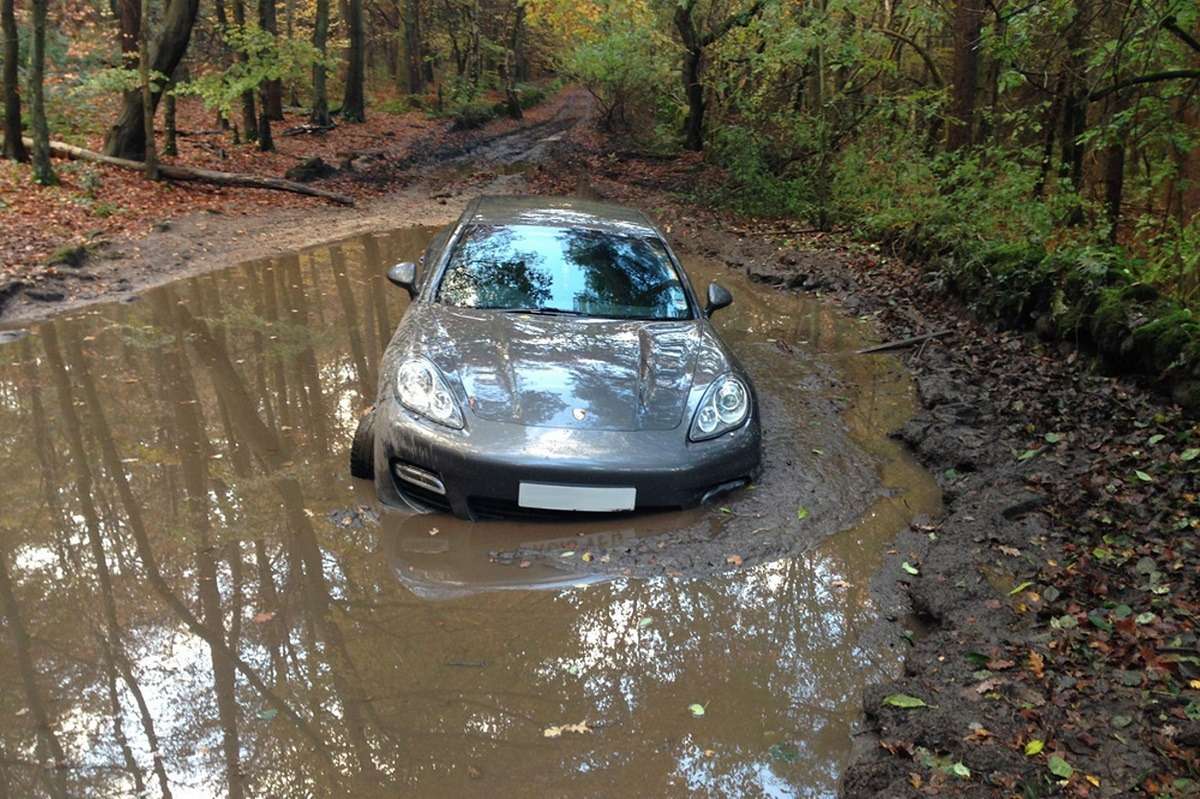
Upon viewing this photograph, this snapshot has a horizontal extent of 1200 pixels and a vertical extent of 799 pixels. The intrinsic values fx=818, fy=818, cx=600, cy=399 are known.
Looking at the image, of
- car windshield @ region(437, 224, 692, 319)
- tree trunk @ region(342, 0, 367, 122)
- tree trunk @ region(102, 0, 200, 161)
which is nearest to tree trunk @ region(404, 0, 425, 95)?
tree trunk @ region(342, 0, 367, 122)

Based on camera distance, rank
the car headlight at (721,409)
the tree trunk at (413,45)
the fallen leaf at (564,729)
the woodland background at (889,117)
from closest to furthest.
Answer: the fallen leaf at (564,729)
the car headlight at (721,409)
the woodland background at (889,117)
the tree trunk at (413,45)

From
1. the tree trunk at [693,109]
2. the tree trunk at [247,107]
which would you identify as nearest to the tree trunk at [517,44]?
the tree trunk at [693,109]

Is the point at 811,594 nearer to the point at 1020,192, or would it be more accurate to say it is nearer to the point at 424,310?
the point at 424,310

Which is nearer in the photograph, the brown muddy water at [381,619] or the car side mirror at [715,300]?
the brown muddy water at [381,619]

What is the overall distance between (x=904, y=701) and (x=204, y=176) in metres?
15.1

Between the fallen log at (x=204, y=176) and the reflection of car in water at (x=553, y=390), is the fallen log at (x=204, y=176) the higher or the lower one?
the higher one

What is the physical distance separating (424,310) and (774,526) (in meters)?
2.36

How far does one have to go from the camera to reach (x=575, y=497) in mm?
3848

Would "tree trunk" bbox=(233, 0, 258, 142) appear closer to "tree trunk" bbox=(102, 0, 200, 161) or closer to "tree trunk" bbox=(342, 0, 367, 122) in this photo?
"tree trunk" bbox=(102, 0, 200, 161)

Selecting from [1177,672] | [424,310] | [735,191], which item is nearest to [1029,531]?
[1177,672]

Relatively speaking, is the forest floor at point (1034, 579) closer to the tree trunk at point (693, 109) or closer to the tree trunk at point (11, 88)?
the tree trunk at point (11, 88)

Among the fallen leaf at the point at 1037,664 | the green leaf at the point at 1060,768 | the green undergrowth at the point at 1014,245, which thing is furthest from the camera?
the green undergrowth at the point at 1014,245

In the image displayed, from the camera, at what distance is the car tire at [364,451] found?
4434 mm

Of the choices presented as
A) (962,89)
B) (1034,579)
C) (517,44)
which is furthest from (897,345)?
(517,44)
